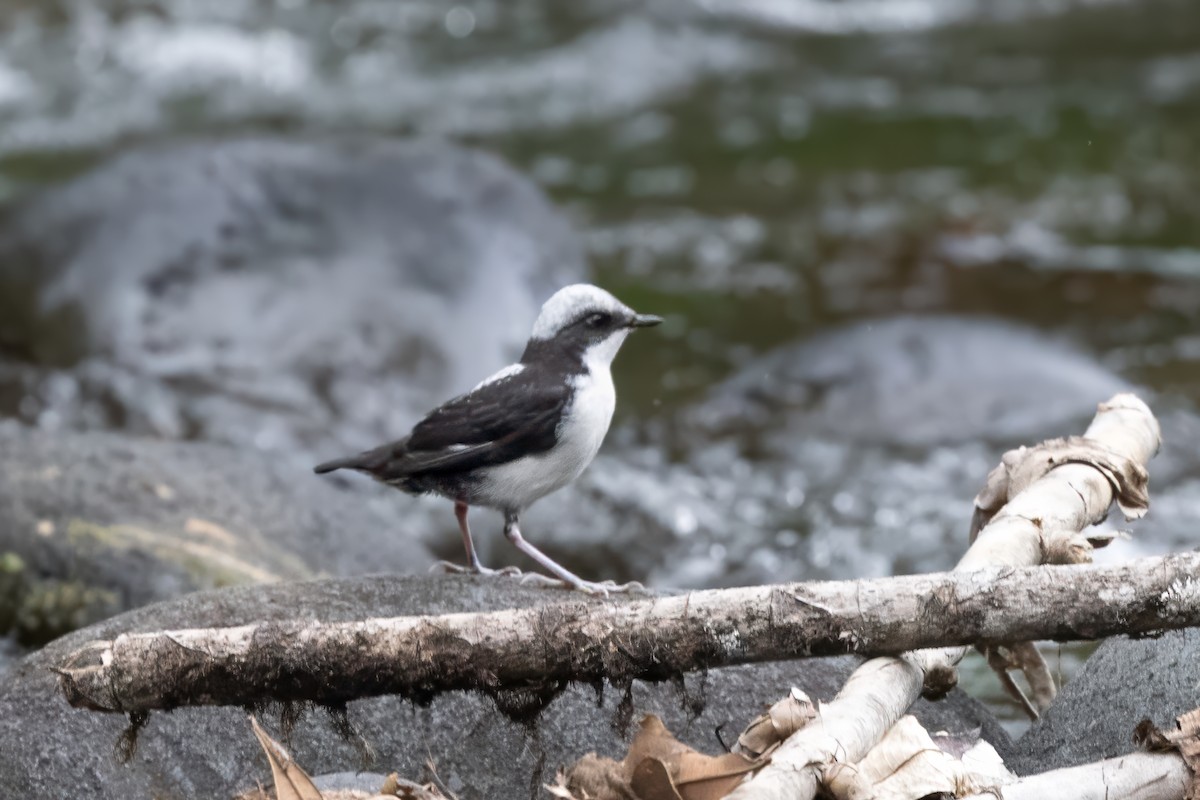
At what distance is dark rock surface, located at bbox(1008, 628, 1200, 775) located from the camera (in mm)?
3258

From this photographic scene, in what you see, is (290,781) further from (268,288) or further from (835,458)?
(268,288)

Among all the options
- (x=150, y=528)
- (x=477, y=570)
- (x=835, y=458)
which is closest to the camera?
(x=477, y=570)

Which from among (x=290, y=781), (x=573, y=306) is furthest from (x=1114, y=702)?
(x=290, y=781)

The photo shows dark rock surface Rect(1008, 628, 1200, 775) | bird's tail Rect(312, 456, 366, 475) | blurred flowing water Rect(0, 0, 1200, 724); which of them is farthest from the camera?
blurred flowing water Rect(0, 0, 1200, 724)

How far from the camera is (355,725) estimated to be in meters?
3.25

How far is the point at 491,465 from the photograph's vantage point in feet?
12.7

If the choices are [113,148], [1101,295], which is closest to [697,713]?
[1101,295]

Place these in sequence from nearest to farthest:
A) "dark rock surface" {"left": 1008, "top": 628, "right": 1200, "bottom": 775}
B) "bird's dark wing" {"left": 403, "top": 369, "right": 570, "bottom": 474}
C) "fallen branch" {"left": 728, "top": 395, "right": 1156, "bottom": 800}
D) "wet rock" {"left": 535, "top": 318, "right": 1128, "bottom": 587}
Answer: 1. "fallen branch" {"left": 728, "top": 395, "right": 1156, "bottom": 800}
2. "dark rock surface" {"left": 1008, "top": 628, "right": 1200, "bottom": 775}
3. "bird's dark wing" {"left": 403, "top": 369, "right": 570, "bottom": 474}
4. "wet rock" {"left": 535, "top": 318, "right": 1128, "bottom": 587}

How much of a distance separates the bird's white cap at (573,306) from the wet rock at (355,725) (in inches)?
30.9

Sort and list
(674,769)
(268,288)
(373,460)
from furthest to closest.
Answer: (268,288), (373,460), (674,769)

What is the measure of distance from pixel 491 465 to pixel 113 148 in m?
9.83

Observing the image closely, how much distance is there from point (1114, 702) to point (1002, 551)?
0.54m

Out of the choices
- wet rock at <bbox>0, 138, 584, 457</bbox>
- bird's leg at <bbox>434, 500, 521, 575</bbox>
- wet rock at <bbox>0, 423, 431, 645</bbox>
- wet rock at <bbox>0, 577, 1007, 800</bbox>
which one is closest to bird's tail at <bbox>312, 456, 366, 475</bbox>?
bird's leg at <bbox>434, 500, 521, 575</bbox>

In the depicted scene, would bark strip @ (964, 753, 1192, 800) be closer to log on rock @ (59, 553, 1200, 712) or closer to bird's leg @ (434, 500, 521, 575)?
log on rock @ (59, 553, 1200, 712)
